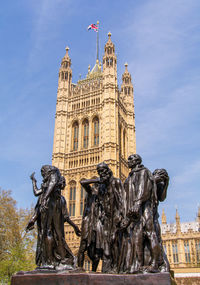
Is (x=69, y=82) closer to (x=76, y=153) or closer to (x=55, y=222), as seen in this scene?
(x=76, y=153)

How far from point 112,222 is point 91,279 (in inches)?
53.6

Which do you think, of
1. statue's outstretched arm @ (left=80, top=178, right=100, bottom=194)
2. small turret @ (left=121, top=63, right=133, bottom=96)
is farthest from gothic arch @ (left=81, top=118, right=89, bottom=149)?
Result: statue's outstretched arm @ (left=80, top=178, right=100, bottom=194)

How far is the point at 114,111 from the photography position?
37.3 m

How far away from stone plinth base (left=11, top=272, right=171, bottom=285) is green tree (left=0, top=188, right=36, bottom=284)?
14885mm

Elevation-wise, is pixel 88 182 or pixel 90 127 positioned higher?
pixel 90 127

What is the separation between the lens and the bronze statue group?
416 cm

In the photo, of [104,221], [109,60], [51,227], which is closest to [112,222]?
[104,221]

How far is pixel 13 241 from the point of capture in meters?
19.7

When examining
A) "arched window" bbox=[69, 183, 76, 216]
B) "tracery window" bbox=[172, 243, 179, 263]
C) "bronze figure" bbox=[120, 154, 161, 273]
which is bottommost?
"tracery window" bbox=[172, 243, 179, 263]

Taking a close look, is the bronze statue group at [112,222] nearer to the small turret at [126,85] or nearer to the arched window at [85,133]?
the arched window at [85,133]

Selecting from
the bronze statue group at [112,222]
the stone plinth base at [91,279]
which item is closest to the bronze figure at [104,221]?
the bronze statue group at [112,222]

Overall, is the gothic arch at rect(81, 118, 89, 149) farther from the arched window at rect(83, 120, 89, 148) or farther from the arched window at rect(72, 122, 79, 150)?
the arched window at rect(72, 122, 79, 150)

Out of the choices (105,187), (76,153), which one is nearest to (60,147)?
(76,153)

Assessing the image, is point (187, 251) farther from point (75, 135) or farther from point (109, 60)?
point (109, 60)
